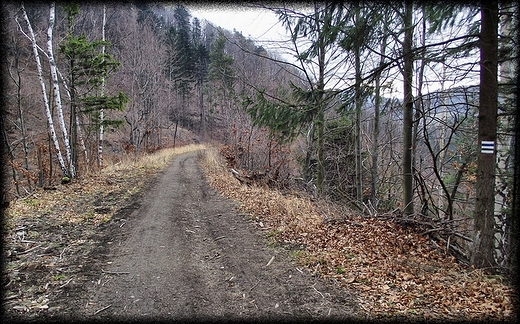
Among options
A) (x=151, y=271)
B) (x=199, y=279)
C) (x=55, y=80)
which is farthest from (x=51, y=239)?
(x=55, y=80)

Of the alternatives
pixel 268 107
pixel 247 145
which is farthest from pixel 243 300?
pixel 247 145

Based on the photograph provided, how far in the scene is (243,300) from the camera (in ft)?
11.5

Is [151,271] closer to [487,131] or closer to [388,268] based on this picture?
[388,268]

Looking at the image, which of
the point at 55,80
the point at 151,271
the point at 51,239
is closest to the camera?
the point at 151,271

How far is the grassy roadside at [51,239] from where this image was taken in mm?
3486

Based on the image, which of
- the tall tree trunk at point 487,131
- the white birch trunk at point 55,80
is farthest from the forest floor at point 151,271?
the white birch trunk at point 55,80

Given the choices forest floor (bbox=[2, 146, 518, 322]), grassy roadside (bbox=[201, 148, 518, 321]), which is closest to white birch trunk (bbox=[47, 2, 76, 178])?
forest floor (bbox=[2, 146, 518, 322])

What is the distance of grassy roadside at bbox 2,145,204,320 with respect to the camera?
3486 mm

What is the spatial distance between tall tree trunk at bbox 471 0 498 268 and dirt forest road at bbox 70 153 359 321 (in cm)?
229

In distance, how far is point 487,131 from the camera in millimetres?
3926

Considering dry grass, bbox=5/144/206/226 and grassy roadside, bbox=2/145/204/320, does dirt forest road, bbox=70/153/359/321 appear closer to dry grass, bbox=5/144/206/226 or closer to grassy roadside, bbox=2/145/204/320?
grassy roadside, bbox=2/145/204/320

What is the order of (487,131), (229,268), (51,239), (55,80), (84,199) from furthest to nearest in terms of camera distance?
(55,80), (84,199), (51,239), (229,268), (487,131)

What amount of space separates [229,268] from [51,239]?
3583 mm

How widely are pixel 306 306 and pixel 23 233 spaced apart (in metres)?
5.52
